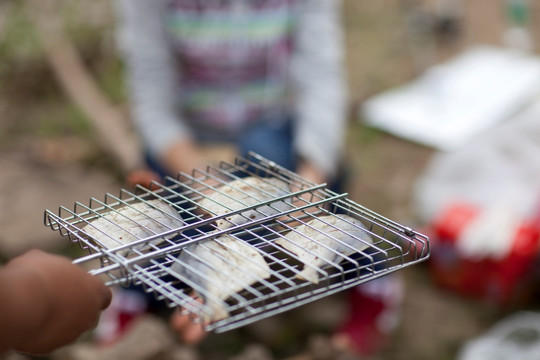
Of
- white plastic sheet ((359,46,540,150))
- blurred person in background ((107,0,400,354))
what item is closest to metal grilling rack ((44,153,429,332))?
blurred person in background ((107,0,400,354))

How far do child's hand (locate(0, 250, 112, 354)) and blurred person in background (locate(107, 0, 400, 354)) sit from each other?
193 centimetres

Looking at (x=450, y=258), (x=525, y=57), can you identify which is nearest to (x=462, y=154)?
(x=450, y=258)

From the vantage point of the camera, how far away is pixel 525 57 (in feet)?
19.4

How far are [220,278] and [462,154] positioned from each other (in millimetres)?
2899

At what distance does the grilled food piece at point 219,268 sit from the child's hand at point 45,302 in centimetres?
19

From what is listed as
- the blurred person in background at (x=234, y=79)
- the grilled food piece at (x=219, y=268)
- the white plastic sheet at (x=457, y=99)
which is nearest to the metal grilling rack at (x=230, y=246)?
the grilled food piece at (x=219, y=268)

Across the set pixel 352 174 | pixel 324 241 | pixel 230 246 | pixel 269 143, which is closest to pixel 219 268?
pixel 230 246

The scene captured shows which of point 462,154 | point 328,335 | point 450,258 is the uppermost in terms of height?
point 462,154

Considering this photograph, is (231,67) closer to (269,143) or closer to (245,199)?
(269,143)

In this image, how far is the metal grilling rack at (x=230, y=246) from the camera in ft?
4.14

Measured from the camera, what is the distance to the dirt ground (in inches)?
128

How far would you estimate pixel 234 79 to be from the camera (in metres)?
3.41

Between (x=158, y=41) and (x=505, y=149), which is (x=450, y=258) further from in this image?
(x=158, y=41)

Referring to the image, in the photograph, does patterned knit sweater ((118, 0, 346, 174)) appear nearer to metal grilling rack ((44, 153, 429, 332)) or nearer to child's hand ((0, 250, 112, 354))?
metal grilling rack ((44, 153, 429, 332))
